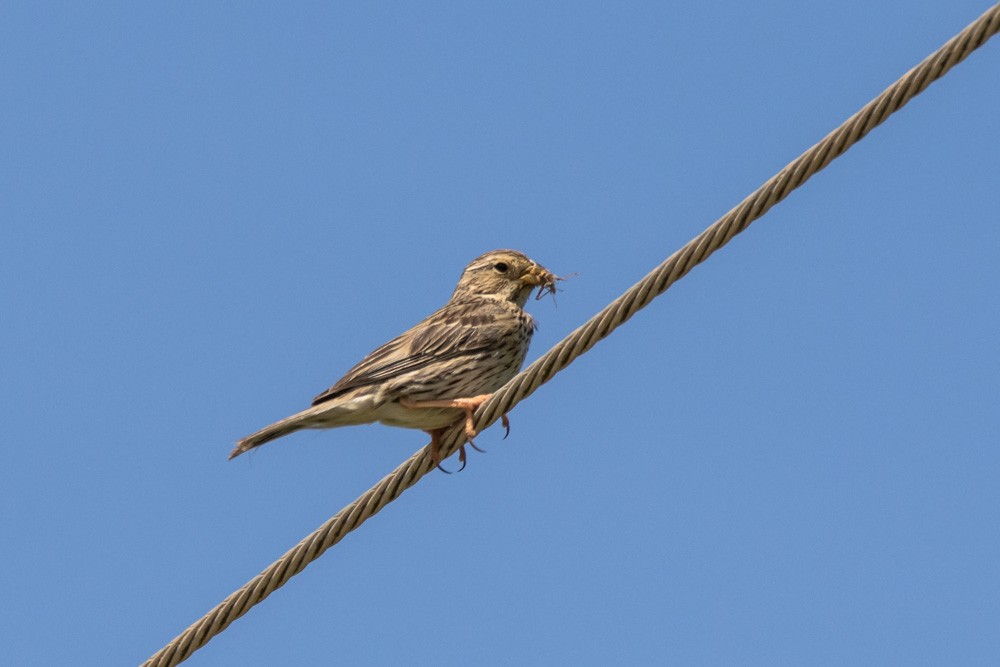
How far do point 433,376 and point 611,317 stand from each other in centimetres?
255

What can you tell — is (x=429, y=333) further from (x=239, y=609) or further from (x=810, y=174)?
(x=810, y=174)

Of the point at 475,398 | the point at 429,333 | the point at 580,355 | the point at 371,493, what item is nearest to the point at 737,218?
the point at 580,355

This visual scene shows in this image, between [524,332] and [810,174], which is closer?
[810,174]

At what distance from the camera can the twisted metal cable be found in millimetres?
6902

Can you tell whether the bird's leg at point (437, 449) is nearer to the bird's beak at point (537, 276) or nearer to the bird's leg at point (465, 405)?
the bird's leg at point (465, 405)

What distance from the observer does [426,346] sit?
10.6m

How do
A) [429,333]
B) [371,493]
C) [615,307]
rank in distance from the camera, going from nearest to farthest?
[615,307] → [371,493] → [429,333]

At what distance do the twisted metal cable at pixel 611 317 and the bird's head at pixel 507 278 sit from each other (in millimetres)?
2745

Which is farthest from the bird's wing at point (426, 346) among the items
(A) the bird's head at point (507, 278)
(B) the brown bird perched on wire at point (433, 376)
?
(A) the bird's head at point (507, 278)

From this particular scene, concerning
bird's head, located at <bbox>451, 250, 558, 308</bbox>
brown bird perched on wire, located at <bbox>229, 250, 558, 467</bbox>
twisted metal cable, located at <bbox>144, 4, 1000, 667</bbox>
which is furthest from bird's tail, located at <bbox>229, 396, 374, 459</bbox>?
bird's head, located at <bbox>451, 250, 558, 308</bbox>

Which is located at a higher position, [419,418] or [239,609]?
[419,418]

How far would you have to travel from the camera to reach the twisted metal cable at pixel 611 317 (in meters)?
6.90

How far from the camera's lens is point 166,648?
814 cm

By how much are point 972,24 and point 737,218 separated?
1.28m
